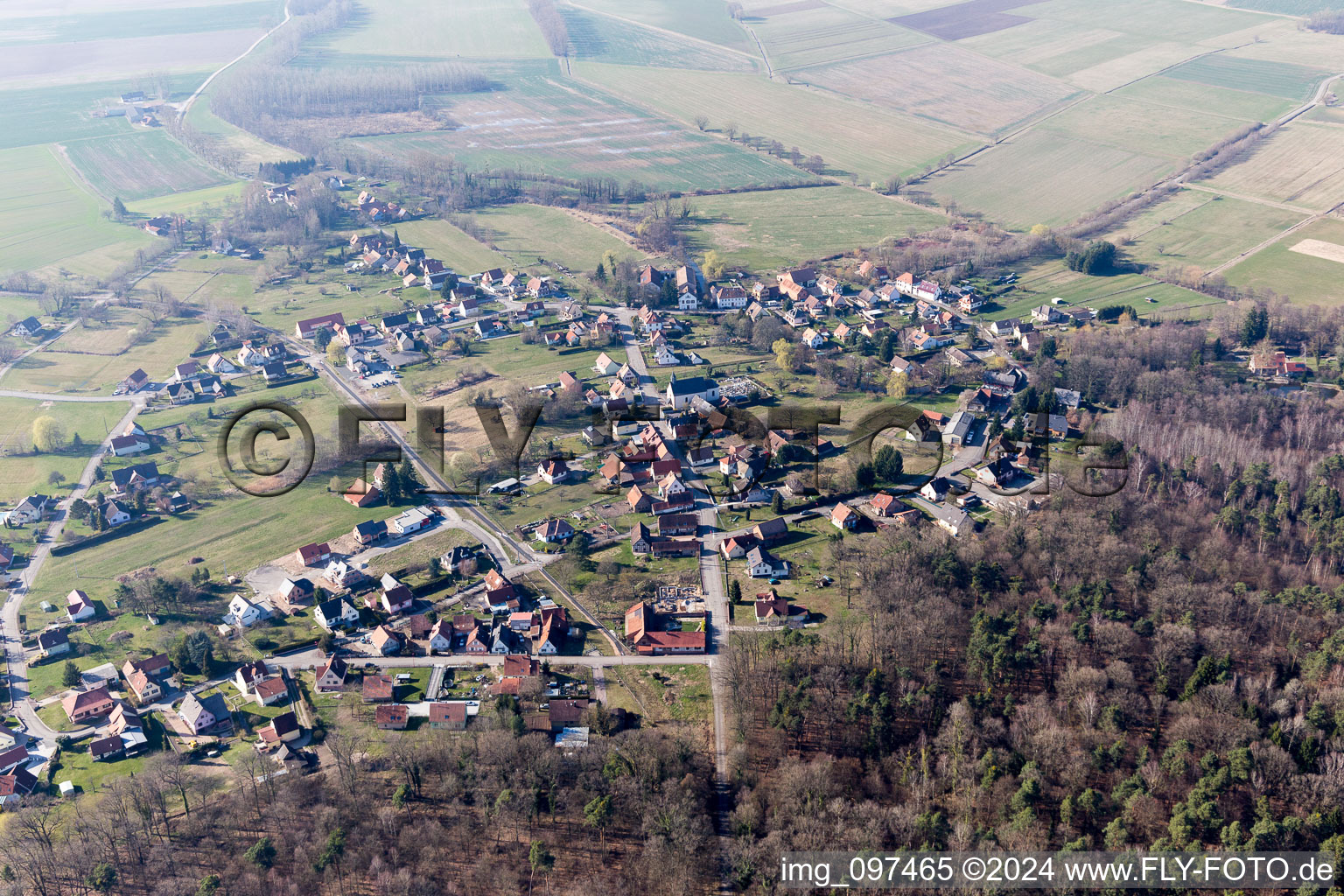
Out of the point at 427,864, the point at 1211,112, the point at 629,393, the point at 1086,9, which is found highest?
the point at 1086,9

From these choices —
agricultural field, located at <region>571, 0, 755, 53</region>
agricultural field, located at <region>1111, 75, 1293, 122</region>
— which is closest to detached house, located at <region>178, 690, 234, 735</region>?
agricultural field, located at <region>1111, 75, 1293, 122</region>

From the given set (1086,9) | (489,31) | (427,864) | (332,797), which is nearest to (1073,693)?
(427,864)

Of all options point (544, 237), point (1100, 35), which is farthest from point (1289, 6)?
point (544, 237)

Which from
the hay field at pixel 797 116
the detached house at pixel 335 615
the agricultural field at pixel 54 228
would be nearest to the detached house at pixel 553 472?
the detached house at pixel 335 615

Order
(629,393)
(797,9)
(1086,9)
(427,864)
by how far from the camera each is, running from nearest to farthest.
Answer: (427,864)
(629,393)
(1086,9)
(797,9)

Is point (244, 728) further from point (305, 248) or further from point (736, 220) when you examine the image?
point (736, 220)

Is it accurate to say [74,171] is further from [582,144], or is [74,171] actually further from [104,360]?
[582,144]

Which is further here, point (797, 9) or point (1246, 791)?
point (797, 9)

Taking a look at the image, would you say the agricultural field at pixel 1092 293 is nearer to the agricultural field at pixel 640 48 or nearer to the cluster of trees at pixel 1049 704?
the cluster of trees at pixel 1049 704
